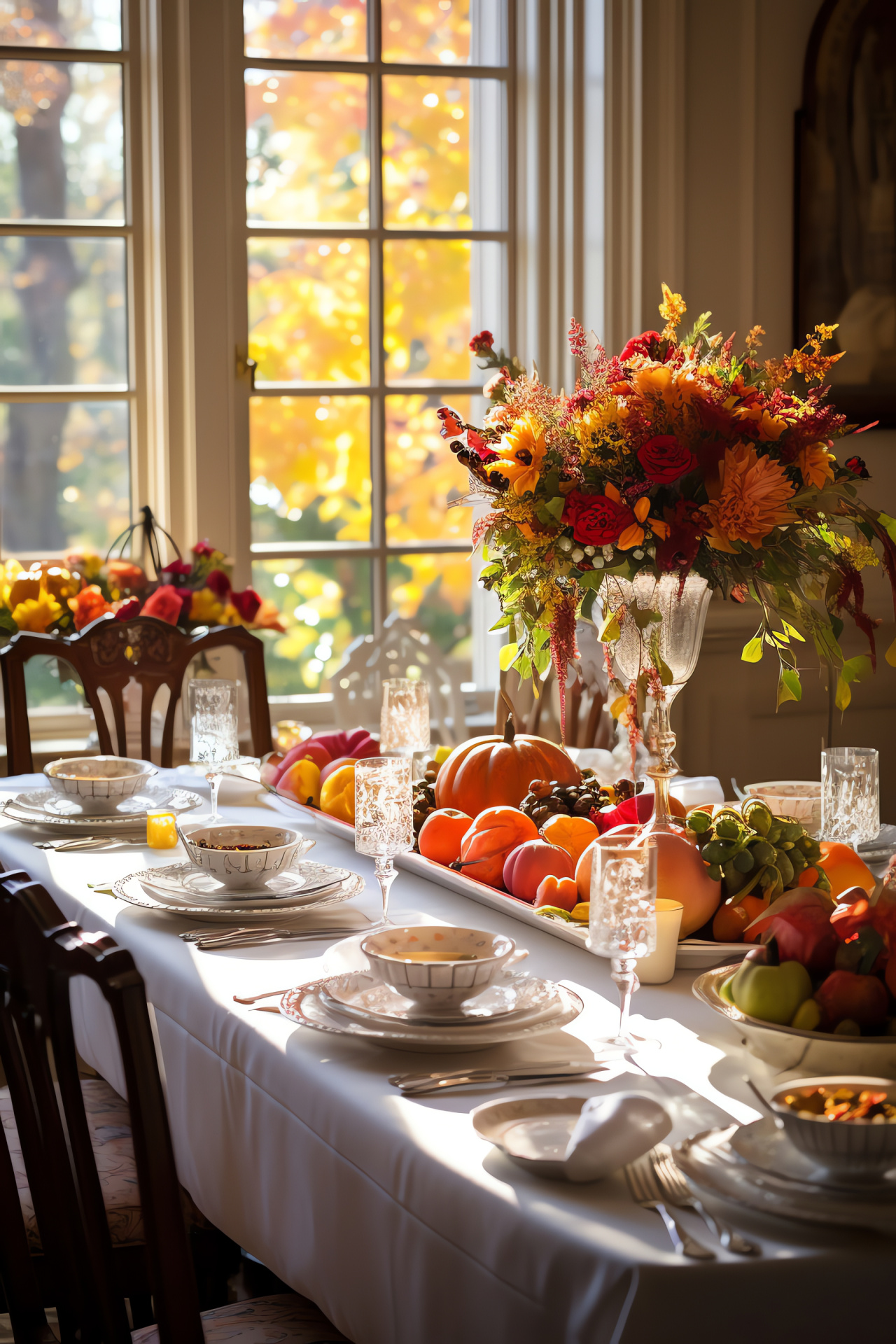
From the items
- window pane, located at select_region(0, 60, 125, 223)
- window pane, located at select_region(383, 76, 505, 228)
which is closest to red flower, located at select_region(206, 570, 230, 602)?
window pane, located at select_region(0, 60, 125, 223)

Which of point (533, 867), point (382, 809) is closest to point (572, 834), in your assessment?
point (533, 867)

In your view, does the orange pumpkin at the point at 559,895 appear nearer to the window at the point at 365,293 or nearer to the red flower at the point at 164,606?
the red flower at the point at 164,606

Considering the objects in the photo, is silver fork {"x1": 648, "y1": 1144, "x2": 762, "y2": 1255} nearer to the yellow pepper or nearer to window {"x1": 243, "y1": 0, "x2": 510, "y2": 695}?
the yellow pepper

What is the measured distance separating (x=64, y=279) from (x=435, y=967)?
2.53 meters

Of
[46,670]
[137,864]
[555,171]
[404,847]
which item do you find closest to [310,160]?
[555,171]

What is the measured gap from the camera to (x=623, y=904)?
0.95m

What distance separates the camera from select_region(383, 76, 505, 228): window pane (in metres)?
3.23

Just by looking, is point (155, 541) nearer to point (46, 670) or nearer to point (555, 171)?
point (46, 670)

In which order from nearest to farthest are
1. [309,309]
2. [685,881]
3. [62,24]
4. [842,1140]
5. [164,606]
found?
1. [842,1140]
2. [685,881]
3. [164,606]
4. [62,24]
5. [309,309]

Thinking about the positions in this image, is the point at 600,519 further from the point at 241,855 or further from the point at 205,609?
the point at 205,609

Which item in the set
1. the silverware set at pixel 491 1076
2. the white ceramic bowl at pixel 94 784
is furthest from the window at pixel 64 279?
the silverware set at pixel 491 1076

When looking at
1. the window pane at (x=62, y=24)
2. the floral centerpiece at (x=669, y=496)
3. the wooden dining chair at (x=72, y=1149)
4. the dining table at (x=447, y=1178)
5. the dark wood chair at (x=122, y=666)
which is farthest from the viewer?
the window pane at (x=62, y=24)

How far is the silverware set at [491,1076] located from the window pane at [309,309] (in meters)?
2.50

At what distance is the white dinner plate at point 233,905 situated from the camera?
1.34 metres
